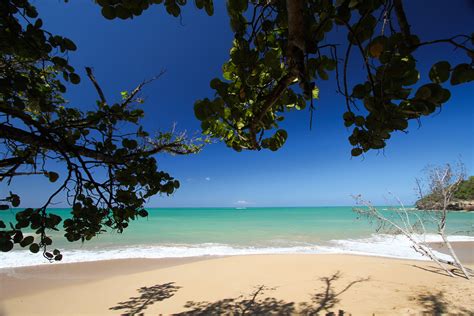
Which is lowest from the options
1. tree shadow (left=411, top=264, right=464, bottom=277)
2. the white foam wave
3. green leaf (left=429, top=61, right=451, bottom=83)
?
the white foam wave

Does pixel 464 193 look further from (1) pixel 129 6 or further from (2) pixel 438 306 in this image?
(1) pixel 129 6

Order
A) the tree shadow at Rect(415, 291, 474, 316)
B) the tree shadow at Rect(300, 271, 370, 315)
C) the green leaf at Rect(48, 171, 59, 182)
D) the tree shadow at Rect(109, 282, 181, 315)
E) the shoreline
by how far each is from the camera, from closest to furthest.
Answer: the green leaf at Rect(48, 171, 59, 182) < the tree shadow at Rect(415, 291, 474, 316) < the tree shadow at Rect(300, 271, 370, 315) < the tree shadow at Rect(109, 282, 181, 315) < the shoreline

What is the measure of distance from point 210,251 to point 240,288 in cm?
580

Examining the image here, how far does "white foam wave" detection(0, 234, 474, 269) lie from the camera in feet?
30.9

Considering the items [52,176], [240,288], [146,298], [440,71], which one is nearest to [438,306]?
[240,288]

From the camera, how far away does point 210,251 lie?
38.0ft

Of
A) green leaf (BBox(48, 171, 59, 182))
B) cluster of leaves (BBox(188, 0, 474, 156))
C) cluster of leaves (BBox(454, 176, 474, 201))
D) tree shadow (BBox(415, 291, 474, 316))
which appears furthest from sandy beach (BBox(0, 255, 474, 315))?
cluster of leaves (BBox(188, 0, 474, 156))

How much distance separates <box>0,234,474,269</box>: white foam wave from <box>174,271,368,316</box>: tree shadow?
5.61 m

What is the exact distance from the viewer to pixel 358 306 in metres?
4.55

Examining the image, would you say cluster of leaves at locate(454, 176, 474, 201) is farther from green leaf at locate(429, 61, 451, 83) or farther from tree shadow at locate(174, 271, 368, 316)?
green leaf at locate(429, 61, 451, 83)

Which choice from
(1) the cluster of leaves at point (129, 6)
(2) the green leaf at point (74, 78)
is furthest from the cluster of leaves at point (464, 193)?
(2) the green leaf at point (74, 78)

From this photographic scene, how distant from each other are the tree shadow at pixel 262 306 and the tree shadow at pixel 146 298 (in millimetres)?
903

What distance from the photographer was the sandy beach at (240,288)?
4.73 m

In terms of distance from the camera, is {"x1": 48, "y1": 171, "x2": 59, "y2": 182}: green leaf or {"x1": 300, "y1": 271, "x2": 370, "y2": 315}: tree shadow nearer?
{"x1": 48, "y1": 171, "x2": 59, "y2": 182}: green leaf
